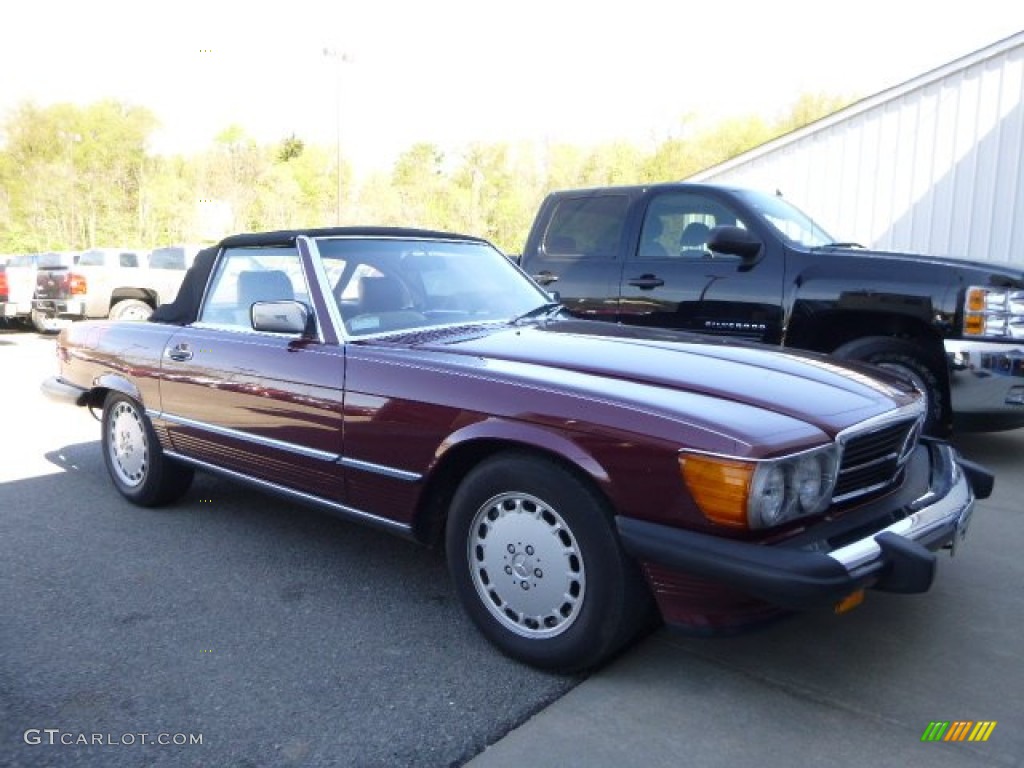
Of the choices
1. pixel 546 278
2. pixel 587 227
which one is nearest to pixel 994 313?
pixel 587 227

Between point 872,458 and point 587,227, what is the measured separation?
408cm

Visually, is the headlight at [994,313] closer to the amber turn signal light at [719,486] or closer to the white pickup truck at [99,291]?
the amber turn signal light at [719,486]

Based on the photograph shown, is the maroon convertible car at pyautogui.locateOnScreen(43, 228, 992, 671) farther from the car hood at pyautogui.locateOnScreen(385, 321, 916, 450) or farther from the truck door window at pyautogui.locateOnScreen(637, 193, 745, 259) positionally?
the truck door window at pyautogui.locateOnScreen(637, 193, 745, 259)

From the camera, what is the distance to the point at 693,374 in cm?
285

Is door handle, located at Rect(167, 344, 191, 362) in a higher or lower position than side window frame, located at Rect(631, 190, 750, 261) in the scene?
lower

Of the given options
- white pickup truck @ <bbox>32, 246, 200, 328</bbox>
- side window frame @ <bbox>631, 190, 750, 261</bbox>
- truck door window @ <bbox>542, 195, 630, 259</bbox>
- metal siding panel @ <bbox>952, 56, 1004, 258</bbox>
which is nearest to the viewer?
side window frame @ <bbox>631, 190, 750, 261</bbox>

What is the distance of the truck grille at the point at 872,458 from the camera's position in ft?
8.55

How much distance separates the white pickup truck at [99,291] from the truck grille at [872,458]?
40.9 feet

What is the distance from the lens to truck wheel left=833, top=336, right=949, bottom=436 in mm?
5203

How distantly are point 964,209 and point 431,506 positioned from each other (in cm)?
1019

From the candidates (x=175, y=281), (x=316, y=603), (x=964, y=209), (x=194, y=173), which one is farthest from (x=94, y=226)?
(x=316, y=603)

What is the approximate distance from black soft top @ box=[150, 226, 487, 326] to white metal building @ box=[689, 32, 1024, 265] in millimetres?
7538

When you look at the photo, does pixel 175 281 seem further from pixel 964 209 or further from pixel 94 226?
pixel 94 226

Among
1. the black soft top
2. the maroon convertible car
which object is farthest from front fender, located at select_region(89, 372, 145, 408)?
the black soft top
